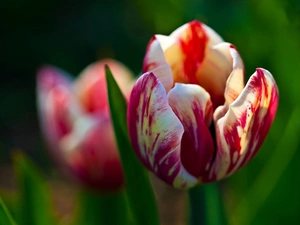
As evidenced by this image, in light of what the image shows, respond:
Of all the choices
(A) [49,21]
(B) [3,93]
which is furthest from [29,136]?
Answer: (A) [49,21]

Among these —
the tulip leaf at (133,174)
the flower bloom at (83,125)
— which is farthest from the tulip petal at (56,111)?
the tulip leaf at (133,174)

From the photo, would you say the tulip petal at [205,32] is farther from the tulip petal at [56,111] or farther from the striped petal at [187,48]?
the tulip petal at [56,111]

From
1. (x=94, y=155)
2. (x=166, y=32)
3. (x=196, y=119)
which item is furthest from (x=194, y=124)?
(x=166, y=32)

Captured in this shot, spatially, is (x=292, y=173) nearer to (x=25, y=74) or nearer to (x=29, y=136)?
(x=29, y=136)

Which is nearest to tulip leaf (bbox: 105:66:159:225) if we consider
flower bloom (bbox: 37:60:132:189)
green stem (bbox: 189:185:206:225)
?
green stem (bbox: 189:185:206:225)

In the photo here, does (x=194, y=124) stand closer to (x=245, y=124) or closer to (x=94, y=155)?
(x=245, y=124)

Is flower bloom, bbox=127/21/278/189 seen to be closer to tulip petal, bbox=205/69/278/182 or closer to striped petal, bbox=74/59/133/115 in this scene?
tulip petal, bbox=205/69/278/182
